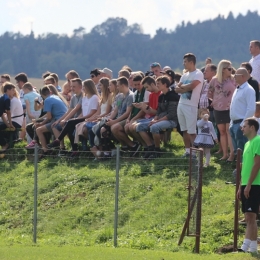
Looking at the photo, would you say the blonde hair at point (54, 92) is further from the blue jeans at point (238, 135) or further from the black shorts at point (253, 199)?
the black shorts at point (253, 199)

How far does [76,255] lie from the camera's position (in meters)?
15.3

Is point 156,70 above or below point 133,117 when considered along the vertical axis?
above

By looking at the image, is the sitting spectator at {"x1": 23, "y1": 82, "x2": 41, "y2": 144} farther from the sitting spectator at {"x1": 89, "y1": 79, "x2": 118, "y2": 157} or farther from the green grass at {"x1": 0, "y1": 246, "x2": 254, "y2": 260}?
the green grass at {"x1": 0, "y1": 246, "x2": 254, "y2": 260}

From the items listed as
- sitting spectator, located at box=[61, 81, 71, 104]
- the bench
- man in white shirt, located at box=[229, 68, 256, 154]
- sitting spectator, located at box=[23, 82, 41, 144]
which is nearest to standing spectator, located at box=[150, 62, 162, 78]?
sitting spectator, located at box=[61, 81, 71, 104]

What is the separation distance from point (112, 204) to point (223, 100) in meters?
3.45

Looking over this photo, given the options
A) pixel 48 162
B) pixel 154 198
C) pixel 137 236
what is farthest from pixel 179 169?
pixel 48 162

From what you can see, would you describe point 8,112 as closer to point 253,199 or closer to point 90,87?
point 90,87

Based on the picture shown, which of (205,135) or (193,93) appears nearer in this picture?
(205,135)

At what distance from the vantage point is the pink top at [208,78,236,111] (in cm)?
2052

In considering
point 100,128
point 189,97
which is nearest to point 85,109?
point 100,128

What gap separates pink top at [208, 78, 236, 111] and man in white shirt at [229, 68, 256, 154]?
1.50 m

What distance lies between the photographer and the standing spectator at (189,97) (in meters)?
20.6

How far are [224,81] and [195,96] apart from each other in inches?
29.0

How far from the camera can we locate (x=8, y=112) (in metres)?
25.6
